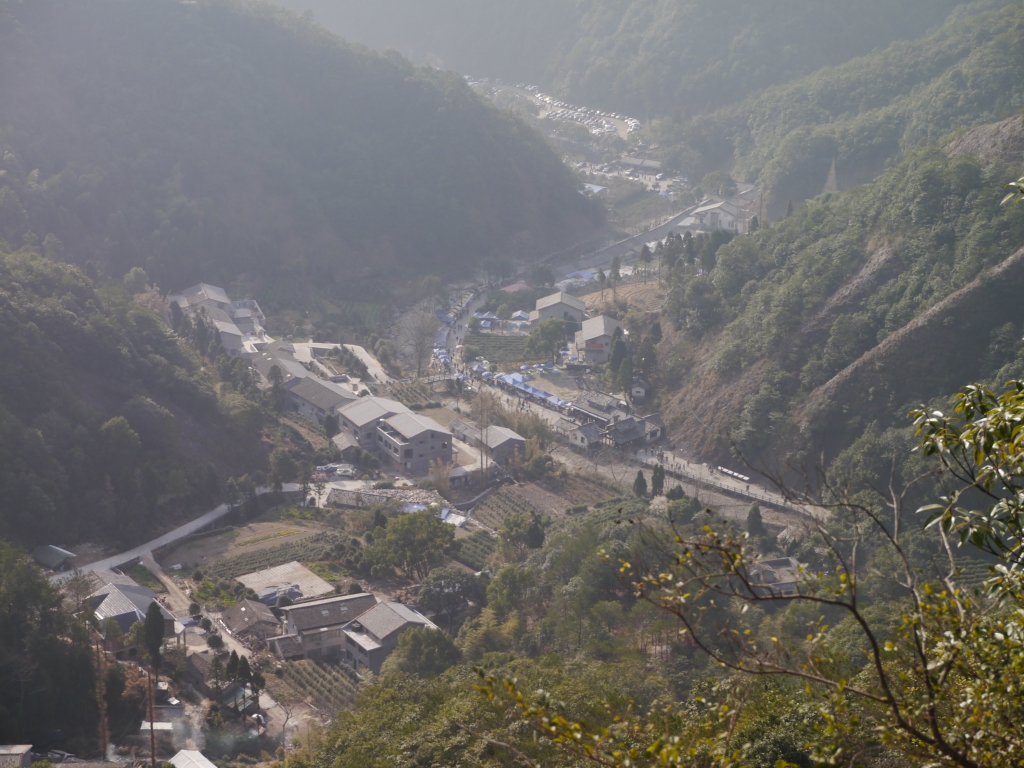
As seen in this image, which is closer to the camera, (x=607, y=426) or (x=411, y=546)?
(x=411, y=546)

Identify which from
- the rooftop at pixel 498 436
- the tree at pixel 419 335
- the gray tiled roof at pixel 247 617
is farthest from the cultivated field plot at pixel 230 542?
the tree at pixel 419 335

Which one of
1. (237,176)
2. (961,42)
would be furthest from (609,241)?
(961,42)

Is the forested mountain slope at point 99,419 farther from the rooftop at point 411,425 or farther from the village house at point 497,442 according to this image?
the village house at point 497,442

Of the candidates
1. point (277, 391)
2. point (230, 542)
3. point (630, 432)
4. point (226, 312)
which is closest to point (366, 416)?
point (277, 391)

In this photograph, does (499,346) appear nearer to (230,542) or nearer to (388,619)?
(230,542)

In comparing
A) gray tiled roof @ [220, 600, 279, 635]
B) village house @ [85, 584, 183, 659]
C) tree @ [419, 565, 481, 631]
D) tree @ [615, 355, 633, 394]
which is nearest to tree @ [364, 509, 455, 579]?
tree @ [419, 565, 481, 631]

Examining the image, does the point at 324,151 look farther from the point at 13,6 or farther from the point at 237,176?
the point at 13,6
